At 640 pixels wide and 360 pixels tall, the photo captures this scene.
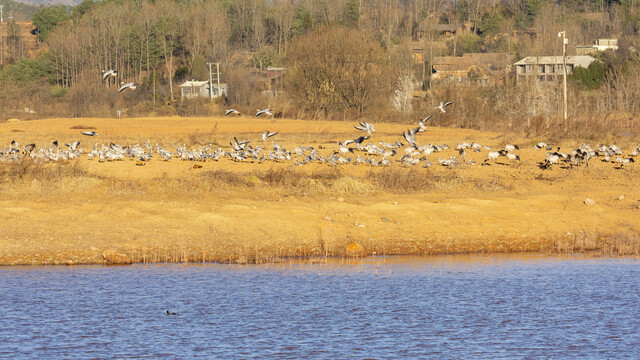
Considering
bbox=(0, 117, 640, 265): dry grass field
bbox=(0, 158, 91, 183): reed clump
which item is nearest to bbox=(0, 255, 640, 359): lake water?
bbox=(0, 117, 640, 265): dry grass field

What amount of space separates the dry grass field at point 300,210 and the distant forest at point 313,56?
557 inches

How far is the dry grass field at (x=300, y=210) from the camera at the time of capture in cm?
1728

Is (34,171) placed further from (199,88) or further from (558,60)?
(558,60)

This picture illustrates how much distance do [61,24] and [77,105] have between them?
177 ft

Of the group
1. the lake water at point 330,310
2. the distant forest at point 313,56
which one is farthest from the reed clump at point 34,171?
the distant forest at point 313,56

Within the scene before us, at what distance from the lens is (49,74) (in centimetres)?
8938

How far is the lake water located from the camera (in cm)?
1144

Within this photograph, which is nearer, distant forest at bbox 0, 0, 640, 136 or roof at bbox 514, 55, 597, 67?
distant forest at bbox 0, 0, 640, 136

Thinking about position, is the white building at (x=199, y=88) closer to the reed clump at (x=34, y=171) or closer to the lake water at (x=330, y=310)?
the reed clump at (x=34, y=171)

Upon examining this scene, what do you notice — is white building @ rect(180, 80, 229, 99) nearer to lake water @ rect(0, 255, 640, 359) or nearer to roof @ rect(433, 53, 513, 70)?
roof @ rect(433, 53, 513, 70)

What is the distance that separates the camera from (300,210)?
19.8 metres

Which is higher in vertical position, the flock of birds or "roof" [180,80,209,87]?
"roof" [180,80,209,87]

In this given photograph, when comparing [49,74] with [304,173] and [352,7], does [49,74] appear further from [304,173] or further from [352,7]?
[304,173]

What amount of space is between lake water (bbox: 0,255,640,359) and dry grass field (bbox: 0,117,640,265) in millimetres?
1003
